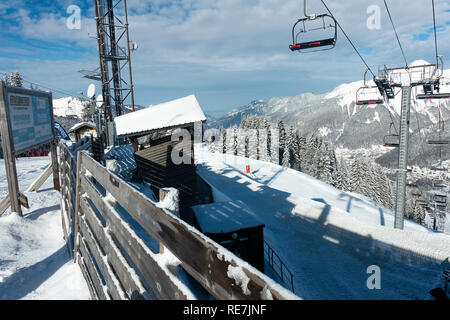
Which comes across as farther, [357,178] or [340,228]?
[357,178]

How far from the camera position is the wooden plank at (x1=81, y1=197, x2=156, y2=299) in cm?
183

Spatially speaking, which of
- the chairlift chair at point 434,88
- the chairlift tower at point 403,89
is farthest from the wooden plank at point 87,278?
the chairlift chair at point 434,88

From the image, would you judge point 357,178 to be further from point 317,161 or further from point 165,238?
point 165,238

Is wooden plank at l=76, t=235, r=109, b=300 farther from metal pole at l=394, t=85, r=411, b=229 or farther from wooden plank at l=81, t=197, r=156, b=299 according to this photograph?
metal pole at l=394, t=85, r=411, b=229

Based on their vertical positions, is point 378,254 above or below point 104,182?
below

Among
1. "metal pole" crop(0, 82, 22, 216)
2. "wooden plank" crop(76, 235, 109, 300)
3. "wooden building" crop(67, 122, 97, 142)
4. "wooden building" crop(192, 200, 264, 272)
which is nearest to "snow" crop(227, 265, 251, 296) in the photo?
"wooden plank" crop(76, 235, 109, 300)

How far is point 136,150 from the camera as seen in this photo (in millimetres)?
12906

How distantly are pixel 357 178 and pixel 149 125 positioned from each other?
49.0 m

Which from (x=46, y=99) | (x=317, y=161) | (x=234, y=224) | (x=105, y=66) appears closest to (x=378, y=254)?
(x=234, y=224)

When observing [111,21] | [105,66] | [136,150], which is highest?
[111,21]

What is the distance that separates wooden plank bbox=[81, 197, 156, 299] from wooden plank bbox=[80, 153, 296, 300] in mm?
454

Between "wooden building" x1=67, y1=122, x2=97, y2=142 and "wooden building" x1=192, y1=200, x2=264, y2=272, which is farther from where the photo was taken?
"wooden building" x1=67, y1=122, x2=97, y2=142

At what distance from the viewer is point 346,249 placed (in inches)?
503

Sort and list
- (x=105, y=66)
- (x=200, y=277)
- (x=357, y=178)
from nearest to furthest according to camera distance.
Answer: (x=200, y=277) < (x=105, y=66) < (x=357, y=178)
